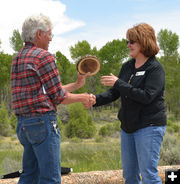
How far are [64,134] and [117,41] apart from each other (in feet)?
61.1

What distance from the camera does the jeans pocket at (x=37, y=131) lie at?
243 cm

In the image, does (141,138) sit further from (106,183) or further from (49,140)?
(106,183)

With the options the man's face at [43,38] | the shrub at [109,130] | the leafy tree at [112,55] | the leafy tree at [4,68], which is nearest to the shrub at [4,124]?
the shrub at [109,130]

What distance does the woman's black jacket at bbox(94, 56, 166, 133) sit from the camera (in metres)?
2.84

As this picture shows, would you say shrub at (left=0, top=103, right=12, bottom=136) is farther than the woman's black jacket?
Yes

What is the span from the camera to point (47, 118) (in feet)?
8.04

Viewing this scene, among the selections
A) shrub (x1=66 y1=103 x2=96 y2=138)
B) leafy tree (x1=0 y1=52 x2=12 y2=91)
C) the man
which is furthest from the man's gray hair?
leafy tree (x1=0 y1=52 x2=12 y2=91)

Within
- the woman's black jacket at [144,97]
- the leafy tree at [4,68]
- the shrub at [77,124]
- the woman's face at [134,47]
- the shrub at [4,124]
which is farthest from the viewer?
the leafy tree at [4,68]

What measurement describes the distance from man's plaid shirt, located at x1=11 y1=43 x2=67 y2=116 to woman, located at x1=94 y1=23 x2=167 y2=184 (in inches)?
A: 28.5

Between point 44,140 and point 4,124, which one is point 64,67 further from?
point 44,140

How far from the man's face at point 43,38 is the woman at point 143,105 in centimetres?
74

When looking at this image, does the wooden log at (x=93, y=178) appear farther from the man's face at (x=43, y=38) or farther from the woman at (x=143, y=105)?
the man's face at (x=43, y=38)

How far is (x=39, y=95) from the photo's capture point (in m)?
2.44

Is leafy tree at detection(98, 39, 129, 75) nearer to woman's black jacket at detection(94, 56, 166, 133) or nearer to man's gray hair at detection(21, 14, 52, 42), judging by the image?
woman's black jacket at detection(94, 56, 166, 133)
